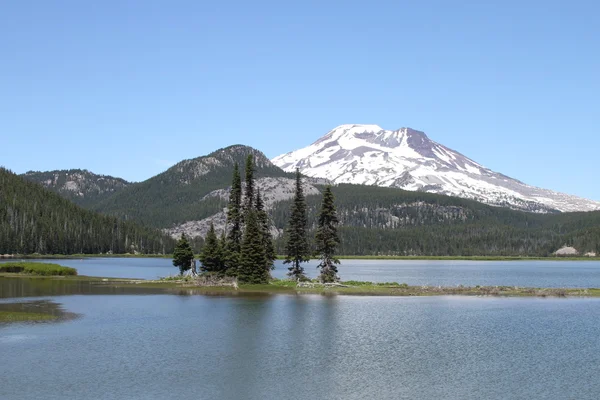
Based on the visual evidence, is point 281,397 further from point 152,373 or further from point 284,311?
point 284,311

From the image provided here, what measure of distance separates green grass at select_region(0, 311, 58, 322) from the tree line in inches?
1603

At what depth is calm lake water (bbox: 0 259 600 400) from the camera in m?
40.3

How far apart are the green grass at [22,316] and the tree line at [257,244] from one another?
1603 inches

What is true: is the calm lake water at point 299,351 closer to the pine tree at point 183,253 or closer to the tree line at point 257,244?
the tree line at point 257,244

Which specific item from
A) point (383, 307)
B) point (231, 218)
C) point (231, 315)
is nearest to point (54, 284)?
point (231, 218)

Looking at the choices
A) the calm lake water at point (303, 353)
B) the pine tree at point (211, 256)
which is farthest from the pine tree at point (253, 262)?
the calm lake water at point (303, 353)

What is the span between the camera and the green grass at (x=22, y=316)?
6359 cm

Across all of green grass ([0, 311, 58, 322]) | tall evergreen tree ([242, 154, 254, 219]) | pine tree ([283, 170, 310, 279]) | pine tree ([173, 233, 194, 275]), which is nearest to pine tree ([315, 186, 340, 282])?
pine tree ([283, 170, 310, 279])

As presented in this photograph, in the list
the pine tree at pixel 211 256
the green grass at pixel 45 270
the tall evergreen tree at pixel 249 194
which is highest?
the tall evergreen tree at pixel 249 194

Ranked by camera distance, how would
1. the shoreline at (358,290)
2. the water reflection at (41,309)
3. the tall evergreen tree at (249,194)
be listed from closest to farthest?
1. the water reflection at (41,309)
2. the shoreline at (358,290)
3. the tall evergreen tree at (249,194)

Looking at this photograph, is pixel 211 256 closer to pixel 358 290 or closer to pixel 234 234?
pixel 234 234

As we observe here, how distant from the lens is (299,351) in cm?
5250

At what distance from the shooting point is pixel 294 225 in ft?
357

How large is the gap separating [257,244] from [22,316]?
1743 inches
